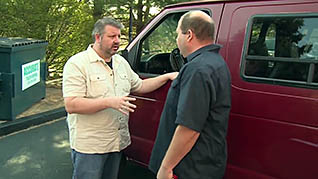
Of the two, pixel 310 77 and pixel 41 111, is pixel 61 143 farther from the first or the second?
pixel 310 77

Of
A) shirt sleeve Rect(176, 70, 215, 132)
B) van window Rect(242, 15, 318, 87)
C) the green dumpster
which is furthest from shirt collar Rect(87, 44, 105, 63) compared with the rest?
the green dumpster

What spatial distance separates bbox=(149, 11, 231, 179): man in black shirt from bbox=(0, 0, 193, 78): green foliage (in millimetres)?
5691

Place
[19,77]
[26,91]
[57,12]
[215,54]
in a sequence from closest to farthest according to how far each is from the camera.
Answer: [215,54] < [19,77] < [26,91] < [57,12]

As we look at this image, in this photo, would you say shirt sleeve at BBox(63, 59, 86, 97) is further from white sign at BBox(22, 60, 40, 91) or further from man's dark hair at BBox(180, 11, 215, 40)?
white sign at BBox(22, 60, 40, 91)

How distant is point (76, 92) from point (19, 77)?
3445 mm

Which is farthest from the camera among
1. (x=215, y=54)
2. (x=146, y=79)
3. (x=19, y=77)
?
(x=19, y=77)

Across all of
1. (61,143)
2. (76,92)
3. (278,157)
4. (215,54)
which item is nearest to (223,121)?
(215,54)

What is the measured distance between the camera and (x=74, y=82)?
217 cm

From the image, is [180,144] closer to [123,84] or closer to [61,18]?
[123,84]

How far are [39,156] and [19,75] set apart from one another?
1645 millimetres

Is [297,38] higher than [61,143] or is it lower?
higher

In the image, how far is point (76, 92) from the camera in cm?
216

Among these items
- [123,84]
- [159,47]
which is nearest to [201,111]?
[123,84]

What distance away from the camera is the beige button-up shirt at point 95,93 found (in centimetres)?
220
